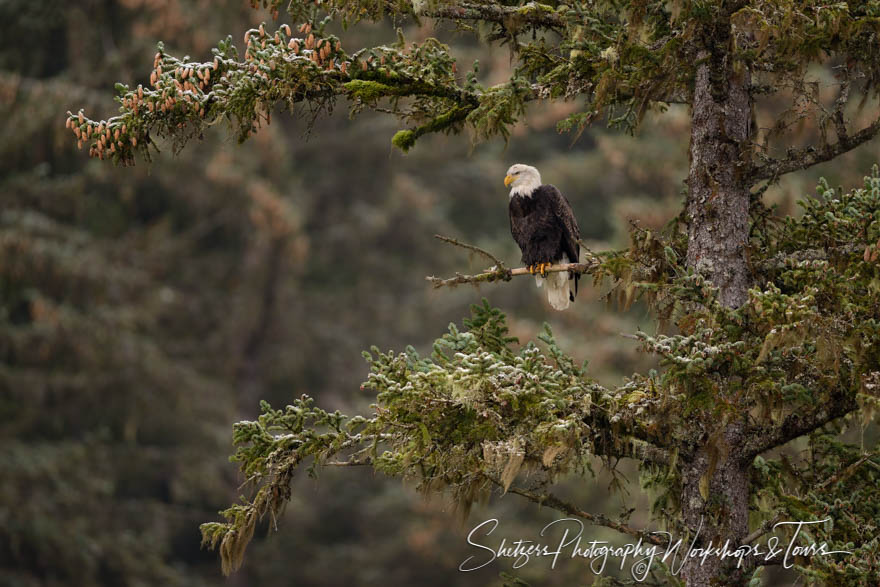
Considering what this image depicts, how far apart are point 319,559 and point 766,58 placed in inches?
→ 602

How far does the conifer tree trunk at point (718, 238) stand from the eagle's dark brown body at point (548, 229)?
6.09ft

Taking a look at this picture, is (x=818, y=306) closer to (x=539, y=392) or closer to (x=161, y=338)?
(x=539, y=392)

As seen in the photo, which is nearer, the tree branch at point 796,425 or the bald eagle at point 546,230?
the tree branch at point 796,425

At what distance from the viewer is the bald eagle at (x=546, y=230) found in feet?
22.6

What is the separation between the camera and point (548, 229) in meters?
6.92

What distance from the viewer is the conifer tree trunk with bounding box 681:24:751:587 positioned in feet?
15.2

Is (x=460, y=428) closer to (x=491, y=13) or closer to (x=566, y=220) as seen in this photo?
(x=491, y=13)

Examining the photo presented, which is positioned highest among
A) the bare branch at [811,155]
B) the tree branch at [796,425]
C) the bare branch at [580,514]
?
the bare branch at [811,155]

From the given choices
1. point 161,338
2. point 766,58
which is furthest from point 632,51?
point 161,338

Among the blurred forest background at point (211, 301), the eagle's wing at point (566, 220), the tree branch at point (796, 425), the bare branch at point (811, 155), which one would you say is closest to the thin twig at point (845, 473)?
the tree branch at point (796, 425)

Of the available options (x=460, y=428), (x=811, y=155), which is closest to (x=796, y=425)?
(x=811, y=155)

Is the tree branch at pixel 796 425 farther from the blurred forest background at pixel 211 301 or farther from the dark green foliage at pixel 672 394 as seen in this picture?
the blurred forest background at pixel 211 301

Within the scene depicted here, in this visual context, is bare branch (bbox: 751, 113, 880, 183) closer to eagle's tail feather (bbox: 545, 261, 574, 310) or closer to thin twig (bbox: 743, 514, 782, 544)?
thin twig (bbox: 743, 514, 782, 544)

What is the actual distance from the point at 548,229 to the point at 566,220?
0.15 meters
